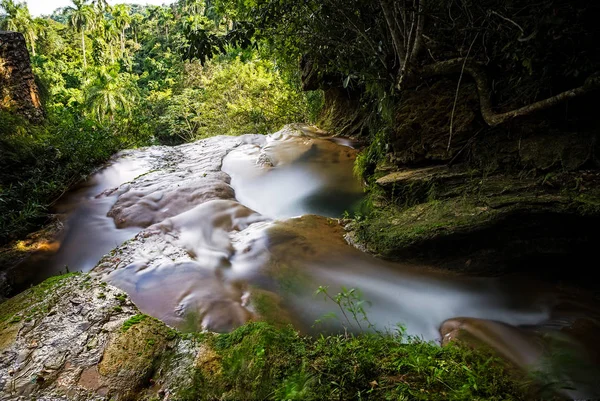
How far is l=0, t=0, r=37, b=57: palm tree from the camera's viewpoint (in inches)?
1302

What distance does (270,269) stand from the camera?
4.45m

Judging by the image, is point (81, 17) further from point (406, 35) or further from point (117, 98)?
point (406, 35)

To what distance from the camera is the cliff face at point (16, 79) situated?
7.56 m

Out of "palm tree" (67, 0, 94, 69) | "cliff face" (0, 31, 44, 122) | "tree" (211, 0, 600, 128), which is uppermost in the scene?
"palm tree" (67, 0, 94, 69)

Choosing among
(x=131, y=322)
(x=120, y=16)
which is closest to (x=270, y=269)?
(x=131, y=322)

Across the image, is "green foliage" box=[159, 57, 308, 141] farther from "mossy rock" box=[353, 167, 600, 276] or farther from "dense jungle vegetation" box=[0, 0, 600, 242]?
"mossy rock" box=[353, 167, 600, 276]

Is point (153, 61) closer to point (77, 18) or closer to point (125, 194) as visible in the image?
point (77, 18)

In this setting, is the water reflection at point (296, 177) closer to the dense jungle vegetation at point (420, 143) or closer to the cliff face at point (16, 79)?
the dense jungle vegetation at point (420, 143)

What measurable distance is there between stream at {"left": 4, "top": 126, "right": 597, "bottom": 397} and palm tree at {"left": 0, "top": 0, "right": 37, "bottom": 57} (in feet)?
122

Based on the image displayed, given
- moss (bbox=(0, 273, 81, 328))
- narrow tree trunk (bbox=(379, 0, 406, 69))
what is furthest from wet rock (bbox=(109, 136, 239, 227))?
narrow tree trunk (bbox=(379, 0, 406, 69))

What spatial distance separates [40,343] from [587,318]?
197 inches

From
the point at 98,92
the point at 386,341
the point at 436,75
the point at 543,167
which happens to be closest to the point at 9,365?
the point at 386,341

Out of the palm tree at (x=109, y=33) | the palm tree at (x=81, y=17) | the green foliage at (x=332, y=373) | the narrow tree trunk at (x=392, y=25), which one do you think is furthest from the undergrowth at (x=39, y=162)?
the palm tree at (x=81, y=17)

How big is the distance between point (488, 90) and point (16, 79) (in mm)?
10101
